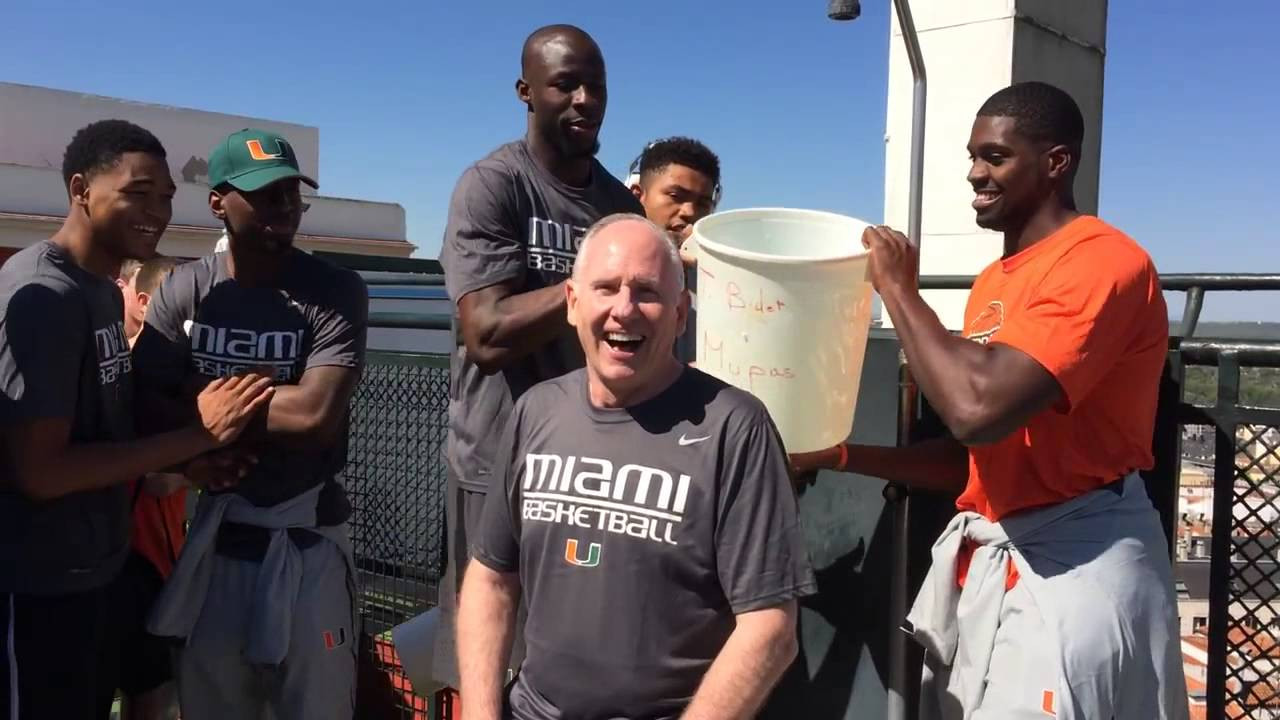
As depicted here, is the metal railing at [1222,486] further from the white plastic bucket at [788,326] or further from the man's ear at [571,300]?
the man's ear at [571,300]

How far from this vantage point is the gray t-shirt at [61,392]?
7.80 feet

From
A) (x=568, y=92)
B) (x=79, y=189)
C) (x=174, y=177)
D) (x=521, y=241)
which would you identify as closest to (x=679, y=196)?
(x=568, y=92)

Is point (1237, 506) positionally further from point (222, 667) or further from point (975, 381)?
point (222, 667)

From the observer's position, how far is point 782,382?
2.24 meters

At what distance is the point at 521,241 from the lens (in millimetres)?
2395

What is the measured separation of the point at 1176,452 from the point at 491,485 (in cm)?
173

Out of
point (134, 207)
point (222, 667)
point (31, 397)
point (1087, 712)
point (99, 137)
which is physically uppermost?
point (99, 137)

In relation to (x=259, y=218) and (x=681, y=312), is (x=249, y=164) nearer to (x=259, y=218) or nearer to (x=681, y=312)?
(x=259, y=218)

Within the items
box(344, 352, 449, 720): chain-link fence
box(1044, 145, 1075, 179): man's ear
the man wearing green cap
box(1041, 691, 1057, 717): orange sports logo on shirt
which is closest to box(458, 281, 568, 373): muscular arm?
the man wearing green cap

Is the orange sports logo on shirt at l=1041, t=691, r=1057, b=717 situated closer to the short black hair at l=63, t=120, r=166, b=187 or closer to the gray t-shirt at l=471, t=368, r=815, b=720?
the gray t-shirt at l=471, t=368, r=815, b=720

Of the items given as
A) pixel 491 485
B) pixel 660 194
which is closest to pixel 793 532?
pixel 491 485

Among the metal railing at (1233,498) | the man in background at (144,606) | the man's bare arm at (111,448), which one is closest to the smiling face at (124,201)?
the man in background at (144,606)

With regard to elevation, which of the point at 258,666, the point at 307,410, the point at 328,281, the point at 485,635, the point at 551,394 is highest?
the point at 328,281

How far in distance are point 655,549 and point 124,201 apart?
177 cm
